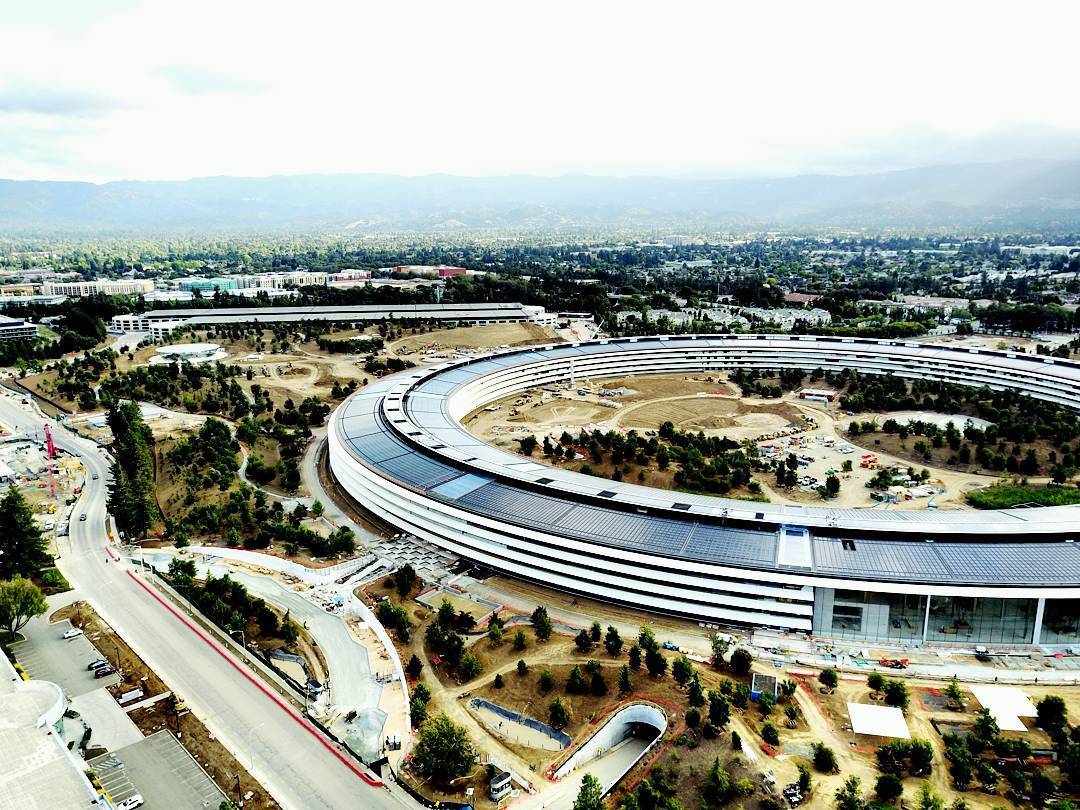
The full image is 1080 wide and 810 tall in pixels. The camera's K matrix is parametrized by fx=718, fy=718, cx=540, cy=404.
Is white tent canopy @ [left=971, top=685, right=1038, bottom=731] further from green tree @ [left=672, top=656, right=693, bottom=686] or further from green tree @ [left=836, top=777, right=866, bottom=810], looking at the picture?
green tree @ [left=672, top=656, right=693, bottom=686]

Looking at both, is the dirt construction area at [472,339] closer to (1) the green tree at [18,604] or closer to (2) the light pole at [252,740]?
(1) the green tree at [18,604]

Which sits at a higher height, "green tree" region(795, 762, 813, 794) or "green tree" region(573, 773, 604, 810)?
"green tree" region(573, 773, 604, 810)

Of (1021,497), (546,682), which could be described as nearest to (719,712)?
(546,682)

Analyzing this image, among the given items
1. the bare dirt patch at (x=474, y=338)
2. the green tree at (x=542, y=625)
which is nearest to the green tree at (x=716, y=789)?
the green tree at (x=542, y=625)

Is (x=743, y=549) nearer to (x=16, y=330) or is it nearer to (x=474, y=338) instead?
(x=474, y=338)

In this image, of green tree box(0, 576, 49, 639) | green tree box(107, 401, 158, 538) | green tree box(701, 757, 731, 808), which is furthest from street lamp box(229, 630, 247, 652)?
green tree box(701, 757, 731, 808)

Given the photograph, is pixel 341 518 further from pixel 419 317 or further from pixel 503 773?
pixel 419 317
